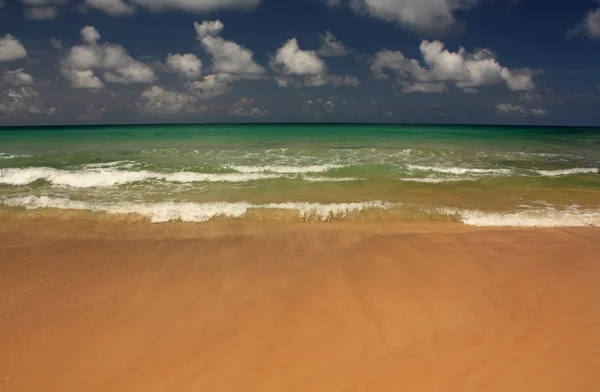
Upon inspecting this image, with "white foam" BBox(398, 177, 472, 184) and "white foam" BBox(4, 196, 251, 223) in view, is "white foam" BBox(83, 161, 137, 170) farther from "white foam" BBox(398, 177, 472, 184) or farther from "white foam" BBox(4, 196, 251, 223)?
"white foam" BBox(398, 177, 472, 184)

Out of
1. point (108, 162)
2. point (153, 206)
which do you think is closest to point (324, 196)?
point (153, 206)

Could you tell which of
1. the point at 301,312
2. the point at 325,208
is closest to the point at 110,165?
the point at 325,208

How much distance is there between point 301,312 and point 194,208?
16.1ft

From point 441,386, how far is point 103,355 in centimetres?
316

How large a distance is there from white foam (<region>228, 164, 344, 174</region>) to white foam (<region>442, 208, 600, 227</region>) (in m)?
7.50

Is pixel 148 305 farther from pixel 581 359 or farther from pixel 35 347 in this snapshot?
pixel 581 359

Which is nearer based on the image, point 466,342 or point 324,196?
point 466,342

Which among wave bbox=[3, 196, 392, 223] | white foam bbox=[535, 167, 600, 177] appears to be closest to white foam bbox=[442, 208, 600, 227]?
wave bbox=[3, 196, 392, 223]

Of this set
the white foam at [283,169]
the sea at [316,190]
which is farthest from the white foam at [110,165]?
the white foam at [283,169]

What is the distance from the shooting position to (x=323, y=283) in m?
4.88

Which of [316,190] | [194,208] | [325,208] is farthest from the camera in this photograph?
[316,190]

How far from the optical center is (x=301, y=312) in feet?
13.7

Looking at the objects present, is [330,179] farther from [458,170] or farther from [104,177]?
[104,177]

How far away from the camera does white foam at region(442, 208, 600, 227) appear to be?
7445 mm
